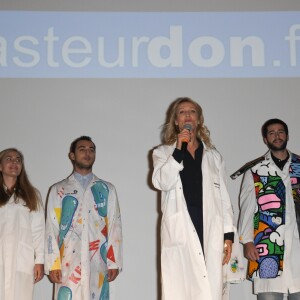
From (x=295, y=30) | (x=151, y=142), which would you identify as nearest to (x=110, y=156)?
(x=151, y=142)

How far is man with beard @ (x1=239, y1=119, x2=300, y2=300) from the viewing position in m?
3.62

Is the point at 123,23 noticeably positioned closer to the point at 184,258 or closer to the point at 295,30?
the point at 295,30

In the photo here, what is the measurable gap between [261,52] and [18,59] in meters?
1.94

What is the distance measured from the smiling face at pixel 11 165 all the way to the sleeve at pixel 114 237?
67 cm

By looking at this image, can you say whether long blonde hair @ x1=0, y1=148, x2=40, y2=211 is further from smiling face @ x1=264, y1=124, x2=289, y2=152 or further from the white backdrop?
smiling face @ x1=264, y1=124, x2=289, y2=152

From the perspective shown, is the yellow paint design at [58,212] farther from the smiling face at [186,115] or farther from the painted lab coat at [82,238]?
the smiling face at [186,115]

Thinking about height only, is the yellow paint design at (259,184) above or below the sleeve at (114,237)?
above

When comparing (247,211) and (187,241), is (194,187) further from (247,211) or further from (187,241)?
(247,211)

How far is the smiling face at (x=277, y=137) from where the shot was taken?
3885 millimetres

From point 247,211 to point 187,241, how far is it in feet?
2.85

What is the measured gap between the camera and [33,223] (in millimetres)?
3736

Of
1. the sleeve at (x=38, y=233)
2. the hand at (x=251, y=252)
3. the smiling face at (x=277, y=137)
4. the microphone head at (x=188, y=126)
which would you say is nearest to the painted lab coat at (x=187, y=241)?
the microphone head at (x=188, y=126)

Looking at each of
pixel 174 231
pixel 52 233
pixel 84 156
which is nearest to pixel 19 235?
pixel 52 233

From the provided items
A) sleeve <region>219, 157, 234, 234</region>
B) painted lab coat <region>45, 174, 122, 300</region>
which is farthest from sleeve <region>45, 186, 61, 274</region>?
sleeve <region>219, 157, 234, 234</region>
